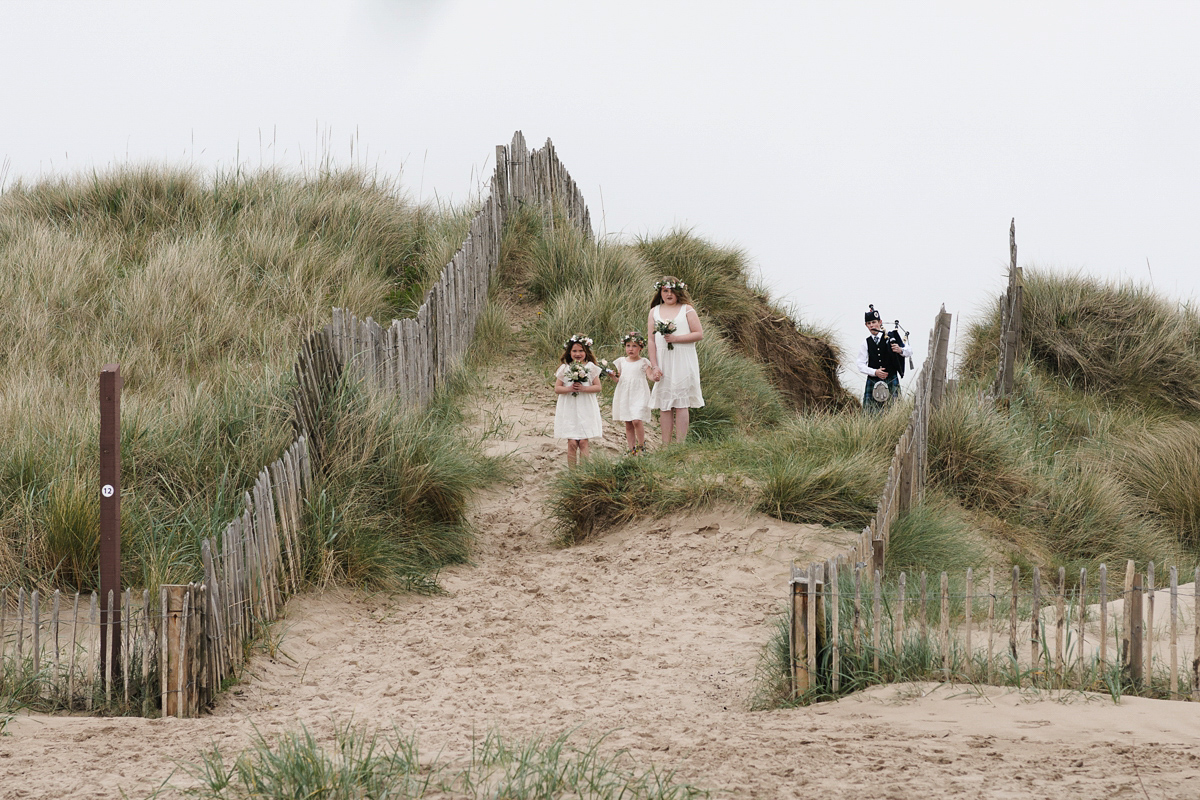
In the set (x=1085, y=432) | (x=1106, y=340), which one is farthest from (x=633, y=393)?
(x=1106, y=340)

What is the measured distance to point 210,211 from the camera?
11750 mm

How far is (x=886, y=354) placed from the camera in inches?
418

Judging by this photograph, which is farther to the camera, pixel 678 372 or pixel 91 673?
pixel 678 372

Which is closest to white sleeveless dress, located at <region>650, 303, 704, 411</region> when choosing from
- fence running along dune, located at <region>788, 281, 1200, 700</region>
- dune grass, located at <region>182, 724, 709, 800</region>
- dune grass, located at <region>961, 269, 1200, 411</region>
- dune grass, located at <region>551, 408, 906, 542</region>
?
dune grass, located at <region>551, 408, 906, 542</region>

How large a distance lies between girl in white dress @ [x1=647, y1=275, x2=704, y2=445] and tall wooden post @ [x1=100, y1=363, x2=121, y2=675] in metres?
4.69

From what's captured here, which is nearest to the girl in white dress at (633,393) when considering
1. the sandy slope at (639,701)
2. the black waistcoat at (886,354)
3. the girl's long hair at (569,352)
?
the girl's long hair at (569,352)

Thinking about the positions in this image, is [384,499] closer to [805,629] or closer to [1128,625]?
[805,629]

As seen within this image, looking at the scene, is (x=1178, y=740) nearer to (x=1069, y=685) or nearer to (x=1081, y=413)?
(x=1069, y=685)

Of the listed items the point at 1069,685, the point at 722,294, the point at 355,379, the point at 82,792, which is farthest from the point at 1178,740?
the point at 722,294

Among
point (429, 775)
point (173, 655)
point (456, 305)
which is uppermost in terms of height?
point (456, 305)

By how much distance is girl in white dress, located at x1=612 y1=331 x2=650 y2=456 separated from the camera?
8188 millimetres

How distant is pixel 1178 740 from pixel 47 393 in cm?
689

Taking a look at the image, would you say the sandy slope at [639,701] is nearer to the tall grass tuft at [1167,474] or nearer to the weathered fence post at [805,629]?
the weathered fence post at [805,629]

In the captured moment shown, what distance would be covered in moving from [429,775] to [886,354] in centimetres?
847
